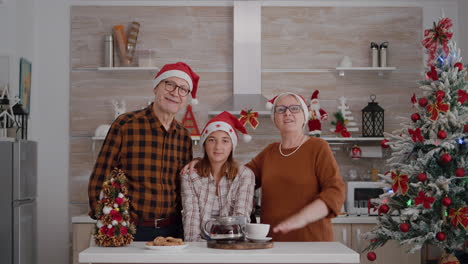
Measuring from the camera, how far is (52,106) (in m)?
5.44

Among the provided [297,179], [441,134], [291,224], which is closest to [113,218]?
[291,224]

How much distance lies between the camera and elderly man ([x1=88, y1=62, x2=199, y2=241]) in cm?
275

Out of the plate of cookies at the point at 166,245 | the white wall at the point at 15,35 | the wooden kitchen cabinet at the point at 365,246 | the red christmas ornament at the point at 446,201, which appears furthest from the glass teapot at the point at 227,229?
the white wall at the point at 15,35

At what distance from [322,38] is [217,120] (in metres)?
2.76

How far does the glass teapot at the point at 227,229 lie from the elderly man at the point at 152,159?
43 cm

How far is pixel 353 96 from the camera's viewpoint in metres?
5.48

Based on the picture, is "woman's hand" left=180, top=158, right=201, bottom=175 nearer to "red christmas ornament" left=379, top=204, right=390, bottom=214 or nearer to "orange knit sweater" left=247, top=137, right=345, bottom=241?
"orange knit sweater" left=247, top=137, right=345, bottom=241

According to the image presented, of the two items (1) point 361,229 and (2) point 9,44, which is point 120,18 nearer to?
(2) point 9,44

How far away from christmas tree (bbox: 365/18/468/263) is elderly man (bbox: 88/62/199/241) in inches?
71.5

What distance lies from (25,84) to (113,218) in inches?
122

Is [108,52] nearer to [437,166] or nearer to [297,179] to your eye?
[437,166]

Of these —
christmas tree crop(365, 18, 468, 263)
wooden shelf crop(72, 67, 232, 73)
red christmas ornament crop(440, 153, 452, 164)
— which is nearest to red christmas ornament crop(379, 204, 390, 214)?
christmas tree crop(365, 18, 468, 263)

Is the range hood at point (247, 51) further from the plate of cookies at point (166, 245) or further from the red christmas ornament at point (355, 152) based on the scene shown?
the plate of cookies at point (166, 245)

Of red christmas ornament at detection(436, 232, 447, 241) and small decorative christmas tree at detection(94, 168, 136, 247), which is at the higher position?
small decorative christmas tree at detection(94, 168, 136, 247)
